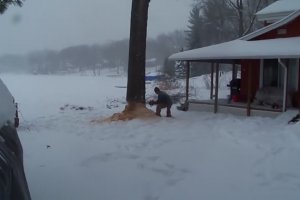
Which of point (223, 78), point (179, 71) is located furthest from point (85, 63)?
point (223, 78)

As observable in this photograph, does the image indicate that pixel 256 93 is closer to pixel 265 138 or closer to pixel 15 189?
pixel 265 138

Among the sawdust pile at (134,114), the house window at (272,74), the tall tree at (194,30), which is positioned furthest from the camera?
the tall tree at (194,30)

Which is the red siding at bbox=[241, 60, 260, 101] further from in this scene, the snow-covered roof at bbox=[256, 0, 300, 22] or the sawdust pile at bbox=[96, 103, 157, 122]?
the sawdust pile at bbox=[96, 103, 157, 122]

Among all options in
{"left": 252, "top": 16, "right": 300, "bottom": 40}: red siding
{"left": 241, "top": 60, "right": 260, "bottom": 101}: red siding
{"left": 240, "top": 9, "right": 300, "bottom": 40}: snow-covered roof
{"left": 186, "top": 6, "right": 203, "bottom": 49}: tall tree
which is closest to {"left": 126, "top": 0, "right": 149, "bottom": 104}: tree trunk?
{"left": 240, "top": 9, "right": 300, "bottom": 40}: snow-covered roof

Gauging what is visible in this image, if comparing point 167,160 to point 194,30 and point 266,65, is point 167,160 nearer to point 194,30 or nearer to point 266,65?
point 266,65

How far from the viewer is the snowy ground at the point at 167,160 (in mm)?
6949

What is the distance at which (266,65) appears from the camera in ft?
57.3

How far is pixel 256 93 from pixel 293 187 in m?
10.1

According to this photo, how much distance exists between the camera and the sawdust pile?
587 inches

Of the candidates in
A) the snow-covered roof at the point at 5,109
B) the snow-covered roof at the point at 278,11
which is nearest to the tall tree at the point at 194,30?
the snow-covered roof at the point at 278,11

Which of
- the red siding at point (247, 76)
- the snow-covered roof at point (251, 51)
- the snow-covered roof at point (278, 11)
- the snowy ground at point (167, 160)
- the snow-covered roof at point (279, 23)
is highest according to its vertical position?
the snow-covered roof at point (278, 11)

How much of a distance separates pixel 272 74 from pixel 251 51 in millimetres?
2532

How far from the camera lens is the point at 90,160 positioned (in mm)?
9055

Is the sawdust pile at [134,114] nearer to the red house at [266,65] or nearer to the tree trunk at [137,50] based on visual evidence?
the tree trunk at [137,50]
